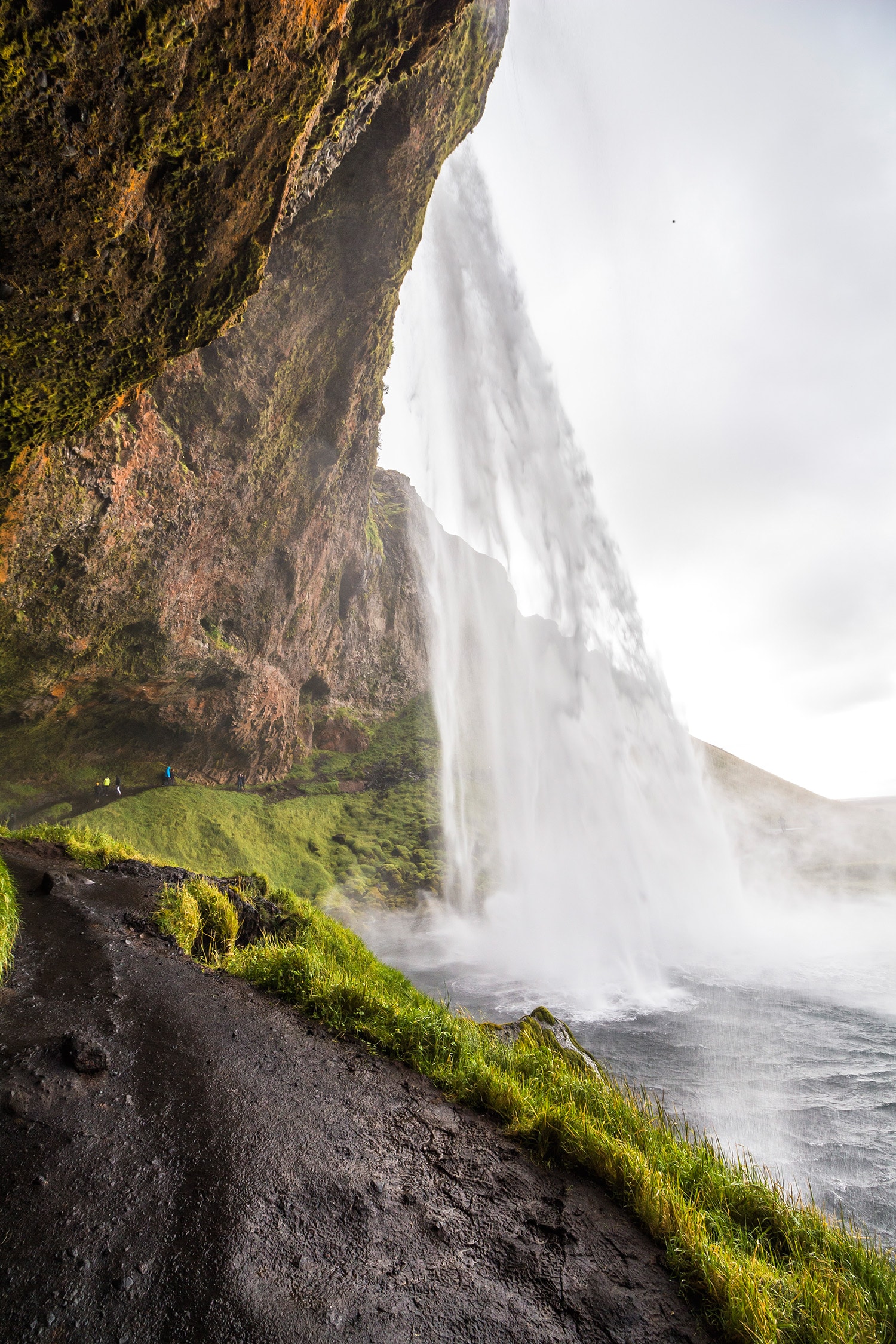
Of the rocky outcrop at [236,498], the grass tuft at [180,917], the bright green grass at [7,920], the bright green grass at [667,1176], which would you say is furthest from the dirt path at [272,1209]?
the rocky outcrop at [236,498]

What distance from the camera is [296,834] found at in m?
30.9

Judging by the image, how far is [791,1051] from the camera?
14500mm

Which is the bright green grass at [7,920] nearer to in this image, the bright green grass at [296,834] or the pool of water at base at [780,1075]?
the pool of water at base at [780,1075]

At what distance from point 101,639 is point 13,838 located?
32.2 feet

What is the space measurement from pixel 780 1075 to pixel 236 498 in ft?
88.1

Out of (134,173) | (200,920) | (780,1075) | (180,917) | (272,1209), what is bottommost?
(780,1075)

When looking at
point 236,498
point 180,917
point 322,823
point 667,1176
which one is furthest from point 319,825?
point 667,1176

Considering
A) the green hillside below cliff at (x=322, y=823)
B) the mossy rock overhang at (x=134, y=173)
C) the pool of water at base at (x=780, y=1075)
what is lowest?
the pool of water at base at (x=780, y=1075)

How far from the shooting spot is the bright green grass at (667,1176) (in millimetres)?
2682

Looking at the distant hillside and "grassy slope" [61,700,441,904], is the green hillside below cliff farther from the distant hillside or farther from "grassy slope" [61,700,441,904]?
the distant hillside

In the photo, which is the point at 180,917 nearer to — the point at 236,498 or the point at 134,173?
the point at 134,173

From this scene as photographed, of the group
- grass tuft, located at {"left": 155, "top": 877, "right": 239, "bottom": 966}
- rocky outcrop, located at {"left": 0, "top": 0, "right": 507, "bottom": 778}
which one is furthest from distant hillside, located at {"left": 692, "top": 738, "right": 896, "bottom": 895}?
grass tuft, located at {"left": 155, "top": 877, "right": 239, "bottom": 966}

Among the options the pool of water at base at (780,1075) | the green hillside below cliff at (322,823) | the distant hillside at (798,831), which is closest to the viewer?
the pool of water at base at (780,1075)

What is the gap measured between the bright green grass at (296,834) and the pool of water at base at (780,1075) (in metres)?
11.2
